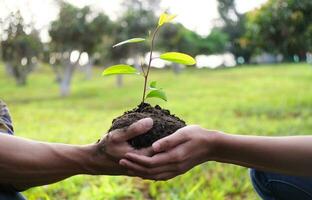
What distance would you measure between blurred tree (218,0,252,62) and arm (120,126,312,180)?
92.0 ft

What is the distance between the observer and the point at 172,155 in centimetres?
109

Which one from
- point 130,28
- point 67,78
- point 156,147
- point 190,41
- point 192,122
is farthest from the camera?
point 190,41

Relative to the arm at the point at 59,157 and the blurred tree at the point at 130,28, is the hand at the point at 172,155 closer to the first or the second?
the arm at the point at 59,157

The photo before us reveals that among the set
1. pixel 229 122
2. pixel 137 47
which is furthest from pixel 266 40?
pixel 137 47

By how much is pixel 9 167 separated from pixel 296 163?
29.2 inches

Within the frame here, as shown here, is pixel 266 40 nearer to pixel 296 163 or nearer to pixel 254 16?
pixel 254 16

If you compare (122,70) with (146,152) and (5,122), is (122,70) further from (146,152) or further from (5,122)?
(5,122)

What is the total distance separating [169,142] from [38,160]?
0.35 metres

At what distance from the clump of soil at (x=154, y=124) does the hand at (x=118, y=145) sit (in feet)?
0.07

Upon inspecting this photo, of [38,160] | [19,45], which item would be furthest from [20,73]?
[38,160]

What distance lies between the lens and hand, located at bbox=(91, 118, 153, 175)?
43.9 inches

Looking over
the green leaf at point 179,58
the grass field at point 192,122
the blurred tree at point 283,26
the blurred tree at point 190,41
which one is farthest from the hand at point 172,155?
the blurred tree at point 190,41

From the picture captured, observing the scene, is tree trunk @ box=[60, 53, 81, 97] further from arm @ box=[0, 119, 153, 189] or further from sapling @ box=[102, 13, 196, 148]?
arm @ box=[0, 119, 153, 189]

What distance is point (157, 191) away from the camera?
267 centimetres
